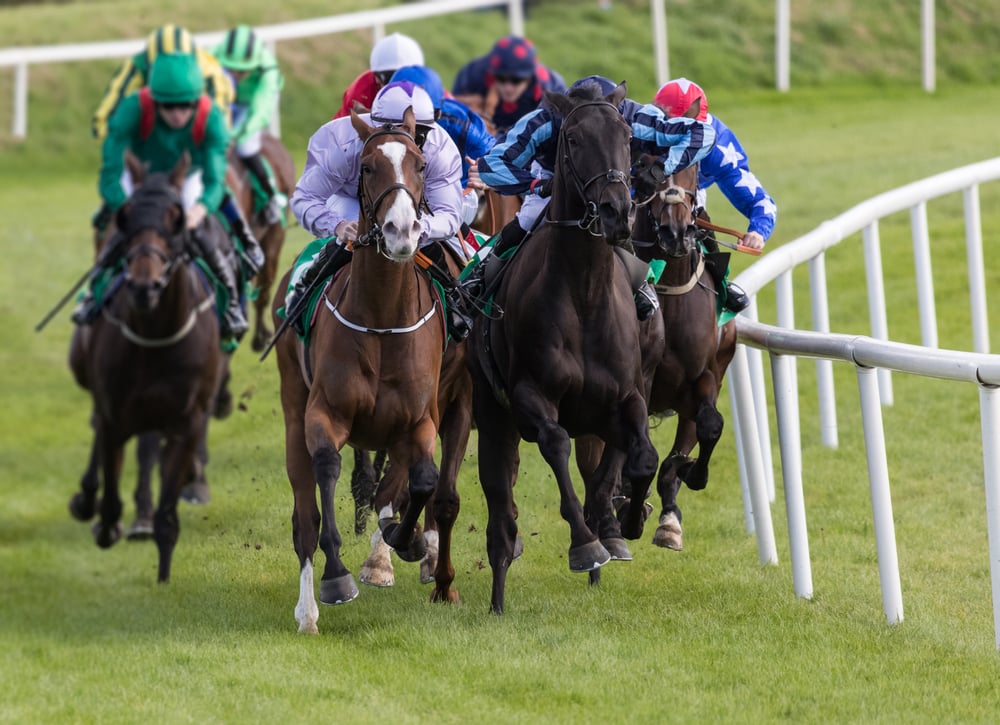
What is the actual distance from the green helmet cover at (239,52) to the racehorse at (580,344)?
249 inches

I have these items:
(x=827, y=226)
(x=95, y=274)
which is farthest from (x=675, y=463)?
(x=95, y=274)

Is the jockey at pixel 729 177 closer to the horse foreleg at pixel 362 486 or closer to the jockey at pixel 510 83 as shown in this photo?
the horse foreleg at pixel 362 486

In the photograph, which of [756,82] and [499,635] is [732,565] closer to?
[499,635]

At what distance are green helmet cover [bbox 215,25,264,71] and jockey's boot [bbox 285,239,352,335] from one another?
584 centimetres

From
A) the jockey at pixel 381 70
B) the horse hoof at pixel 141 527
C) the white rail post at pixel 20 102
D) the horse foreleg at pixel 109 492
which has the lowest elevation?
the white rail post at pixel 20 102

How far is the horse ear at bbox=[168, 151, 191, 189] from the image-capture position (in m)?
8.62

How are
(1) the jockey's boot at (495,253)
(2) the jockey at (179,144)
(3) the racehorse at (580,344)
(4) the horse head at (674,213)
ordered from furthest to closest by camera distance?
1. (2) the jockey at (179,144)
2. (1) the jockey's boot at (495,253)
3. (4) the horse head at (674,213)
4. (3) the racehorse at (580,344)

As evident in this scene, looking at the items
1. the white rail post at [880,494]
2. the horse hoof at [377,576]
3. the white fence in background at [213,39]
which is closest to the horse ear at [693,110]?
the white rail post at [880,494]

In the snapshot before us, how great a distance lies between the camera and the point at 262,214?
11.7 metres

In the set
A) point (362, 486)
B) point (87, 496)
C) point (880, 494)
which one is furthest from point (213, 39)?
point (880, 494)

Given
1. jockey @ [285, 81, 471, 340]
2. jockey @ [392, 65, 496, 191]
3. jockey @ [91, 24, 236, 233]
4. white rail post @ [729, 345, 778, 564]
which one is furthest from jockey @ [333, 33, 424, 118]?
jockey @ [91, 24, 236, 233]

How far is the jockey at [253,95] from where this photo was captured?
11602 mm

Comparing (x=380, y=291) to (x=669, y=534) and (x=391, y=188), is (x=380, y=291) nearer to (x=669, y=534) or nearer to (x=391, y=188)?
(x=391, y=188)

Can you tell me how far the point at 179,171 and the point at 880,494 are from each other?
4.55 metres
